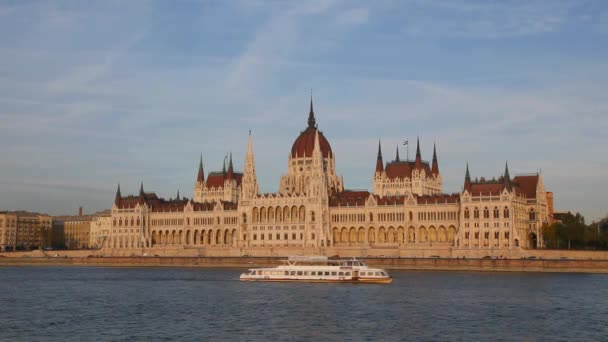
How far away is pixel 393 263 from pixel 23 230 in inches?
4393

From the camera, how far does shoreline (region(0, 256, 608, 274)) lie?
9769cm

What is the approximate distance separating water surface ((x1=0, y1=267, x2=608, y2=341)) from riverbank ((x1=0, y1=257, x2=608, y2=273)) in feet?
42.2

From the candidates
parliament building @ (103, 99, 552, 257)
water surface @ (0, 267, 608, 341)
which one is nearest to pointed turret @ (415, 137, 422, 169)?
parliament building @ (103, 99, 552, 257)

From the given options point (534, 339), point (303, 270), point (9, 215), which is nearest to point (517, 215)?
point (303, 270)

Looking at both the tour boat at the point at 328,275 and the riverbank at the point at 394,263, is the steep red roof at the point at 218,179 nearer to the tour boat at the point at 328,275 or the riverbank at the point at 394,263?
the riverbank at the point at 394,263

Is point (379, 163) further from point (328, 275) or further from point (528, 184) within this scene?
point (328, 275)

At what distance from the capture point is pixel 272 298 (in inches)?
2554

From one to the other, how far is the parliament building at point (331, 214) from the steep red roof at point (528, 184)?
15 cm

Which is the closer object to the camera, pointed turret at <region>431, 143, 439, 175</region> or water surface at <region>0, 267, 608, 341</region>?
water surface at <region>0, 267, 608, 341</region>

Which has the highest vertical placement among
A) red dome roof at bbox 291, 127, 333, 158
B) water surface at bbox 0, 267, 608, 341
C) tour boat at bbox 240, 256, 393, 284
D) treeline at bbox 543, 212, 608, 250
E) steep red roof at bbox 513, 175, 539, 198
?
red dome roof at bbox 291, 127, 333, 158

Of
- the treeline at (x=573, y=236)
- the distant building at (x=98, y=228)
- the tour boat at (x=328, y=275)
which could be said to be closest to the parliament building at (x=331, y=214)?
the treeline at (x=573, y=236)

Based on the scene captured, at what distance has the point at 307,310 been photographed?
5634 cm

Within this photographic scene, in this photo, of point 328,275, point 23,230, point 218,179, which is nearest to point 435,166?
point 218,179

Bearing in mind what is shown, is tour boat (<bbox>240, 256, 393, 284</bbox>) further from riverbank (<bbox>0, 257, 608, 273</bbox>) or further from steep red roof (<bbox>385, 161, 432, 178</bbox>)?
steep red roof (<bbox>385, 161, 432, 178</bbox>)
